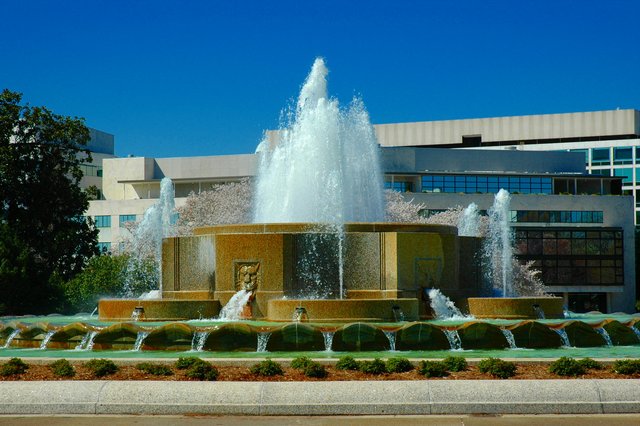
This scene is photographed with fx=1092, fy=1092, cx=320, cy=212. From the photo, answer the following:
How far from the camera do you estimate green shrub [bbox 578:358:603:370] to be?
19.2 metres

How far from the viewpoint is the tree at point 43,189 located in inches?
2105

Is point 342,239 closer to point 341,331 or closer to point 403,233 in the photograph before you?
point 403,233

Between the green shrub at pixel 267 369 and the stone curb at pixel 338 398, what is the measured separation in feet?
4.80

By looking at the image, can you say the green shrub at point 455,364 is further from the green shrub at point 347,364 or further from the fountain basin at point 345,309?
the fountain basin at point 345,309

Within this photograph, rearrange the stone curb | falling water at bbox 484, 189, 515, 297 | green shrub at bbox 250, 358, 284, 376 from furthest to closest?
falling water at bbox 484, 189, 515, 297 < green shrub at bbox 250, 358, 284, 376 < the stone curb

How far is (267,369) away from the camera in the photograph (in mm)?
19094

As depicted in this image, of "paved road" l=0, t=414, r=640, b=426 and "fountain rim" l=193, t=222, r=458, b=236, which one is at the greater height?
"fountain rim" l=193, t=222, r=458, b=236

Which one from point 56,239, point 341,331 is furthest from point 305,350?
point 56,239

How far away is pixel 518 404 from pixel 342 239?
571 inches

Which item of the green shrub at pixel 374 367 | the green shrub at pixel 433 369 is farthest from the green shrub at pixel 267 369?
the green shrub at pixel 433 369

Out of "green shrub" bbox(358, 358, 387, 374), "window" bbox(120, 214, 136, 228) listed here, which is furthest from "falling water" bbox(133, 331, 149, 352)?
"window" bbox(120, 214, 136, 228)

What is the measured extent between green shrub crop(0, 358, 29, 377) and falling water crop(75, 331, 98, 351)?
17.1 ft

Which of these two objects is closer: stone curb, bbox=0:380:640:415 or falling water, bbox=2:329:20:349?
stone curb, bbox=0:380:640:415

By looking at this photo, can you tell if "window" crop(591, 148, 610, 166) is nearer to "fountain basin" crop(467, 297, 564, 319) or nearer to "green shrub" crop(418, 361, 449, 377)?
"fountain basin" crop(467, 297, 564, 319)
